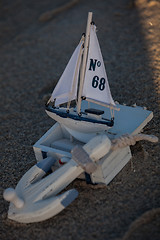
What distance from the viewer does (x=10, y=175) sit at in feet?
11.5

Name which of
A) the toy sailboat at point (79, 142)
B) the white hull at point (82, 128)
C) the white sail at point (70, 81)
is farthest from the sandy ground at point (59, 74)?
the white sail at point (70, 81)

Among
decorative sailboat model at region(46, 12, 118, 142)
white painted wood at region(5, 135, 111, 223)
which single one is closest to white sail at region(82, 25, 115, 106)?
decorative sailboat model at region(46, 12, 118, 142)

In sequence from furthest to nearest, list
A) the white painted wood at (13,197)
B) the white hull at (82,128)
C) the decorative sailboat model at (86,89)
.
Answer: the white hull at (82,128) < the decorative sailboat model at (86,89) < the white painted wood at (13,197)

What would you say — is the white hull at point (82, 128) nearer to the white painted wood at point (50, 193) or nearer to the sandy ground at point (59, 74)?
the white painted wood at point (50, 193)

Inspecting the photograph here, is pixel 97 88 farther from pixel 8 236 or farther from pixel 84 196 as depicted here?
pixel 8 236

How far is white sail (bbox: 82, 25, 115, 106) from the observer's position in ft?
10.1

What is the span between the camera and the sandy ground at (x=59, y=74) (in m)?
2.83

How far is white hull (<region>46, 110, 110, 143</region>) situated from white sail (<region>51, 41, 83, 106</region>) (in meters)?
0.20

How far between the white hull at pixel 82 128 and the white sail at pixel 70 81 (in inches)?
7.8

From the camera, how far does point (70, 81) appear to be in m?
3.19

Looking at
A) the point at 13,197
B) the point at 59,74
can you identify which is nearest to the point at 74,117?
the point at 13,197

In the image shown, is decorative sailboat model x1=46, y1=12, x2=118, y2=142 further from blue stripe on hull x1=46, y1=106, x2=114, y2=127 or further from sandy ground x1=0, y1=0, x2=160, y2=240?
sandy ground x1=0, y1=0, x2=160, y2=240

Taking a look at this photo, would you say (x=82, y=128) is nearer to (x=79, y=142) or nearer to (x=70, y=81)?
(x=79, y=142)

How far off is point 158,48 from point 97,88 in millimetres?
2143
